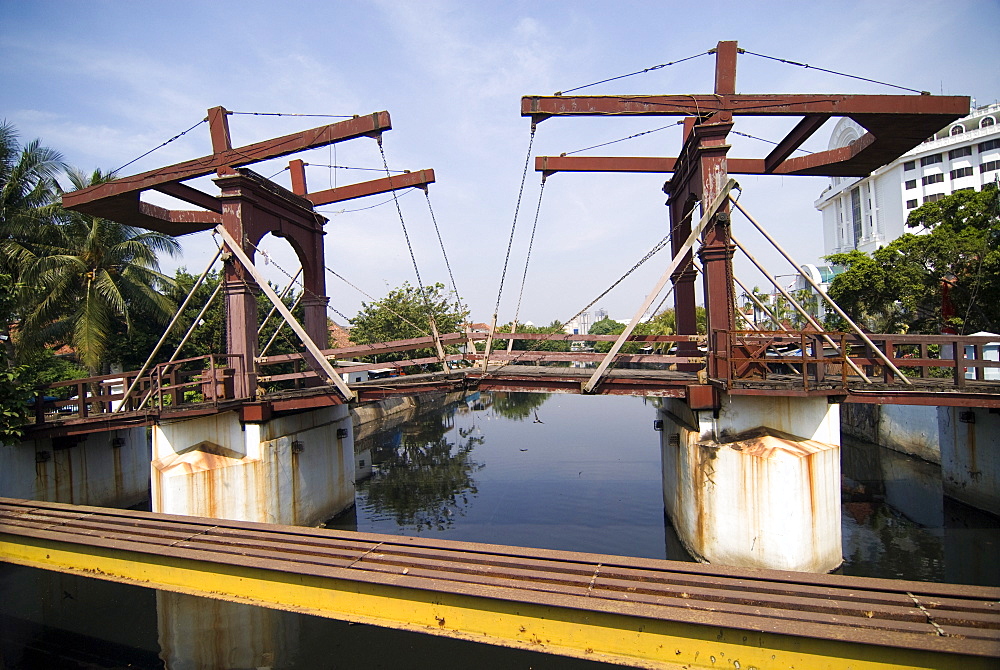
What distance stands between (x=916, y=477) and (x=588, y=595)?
1752cm

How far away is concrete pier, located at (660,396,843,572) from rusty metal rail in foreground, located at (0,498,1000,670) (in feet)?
14.9

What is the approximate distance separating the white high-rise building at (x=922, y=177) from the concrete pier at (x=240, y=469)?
60264 millimetres

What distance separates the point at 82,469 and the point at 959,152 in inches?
3172

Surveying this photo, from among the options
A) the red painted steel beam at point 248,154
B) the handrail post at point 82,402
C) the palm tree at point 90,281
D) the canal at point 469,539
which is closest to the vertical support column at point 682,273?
the canal at point 469,539

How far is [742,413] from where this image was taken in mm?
10477

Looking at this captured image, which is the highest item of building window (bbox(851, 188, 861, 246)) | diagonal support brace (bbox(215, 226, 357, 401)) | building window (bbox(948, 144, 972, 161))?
building window (bbox(948, 144, 972, 161))

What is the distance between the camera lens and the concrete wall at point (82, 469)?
12.8 metres

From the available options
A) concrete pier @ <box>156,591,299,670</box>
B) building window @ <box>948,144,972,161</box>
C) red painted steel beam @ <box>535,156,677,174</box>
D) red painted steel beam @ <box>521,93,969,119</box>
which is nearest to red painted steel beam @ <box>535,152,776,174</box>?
red painted steel beam @ <box>535,156,677,174</box>

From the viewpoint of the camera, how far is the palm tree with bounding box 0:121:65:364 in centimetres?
2070

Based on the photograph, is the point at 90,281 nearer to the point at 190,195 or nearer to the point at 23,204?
the point at 23,204

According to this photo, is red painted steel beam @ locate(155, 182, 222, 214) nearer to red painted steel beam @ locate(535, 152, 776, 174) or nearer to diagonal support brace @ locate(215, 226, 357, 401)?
Result: diagonal support brace @ locate(215, 226, 357, 401)

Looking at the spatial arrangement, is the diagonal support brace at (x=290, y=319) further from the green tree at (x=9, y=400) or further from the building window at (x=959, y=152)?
the building window at (x=959, y=152)

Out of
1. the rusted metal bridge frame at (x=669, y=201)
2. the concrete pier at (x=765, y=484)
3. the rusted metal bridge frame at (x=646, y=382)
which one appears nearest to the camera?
the concrete pier at (x=765, y=484)

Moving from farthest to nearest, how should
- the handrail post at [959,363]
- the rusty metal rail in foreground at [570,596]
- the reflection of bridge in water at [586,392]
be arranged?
1. the handrail post at [959,363]
2. the reflection of bridge in water at [586,392]
3. the rusty metal rail in foreground at [570,596]
